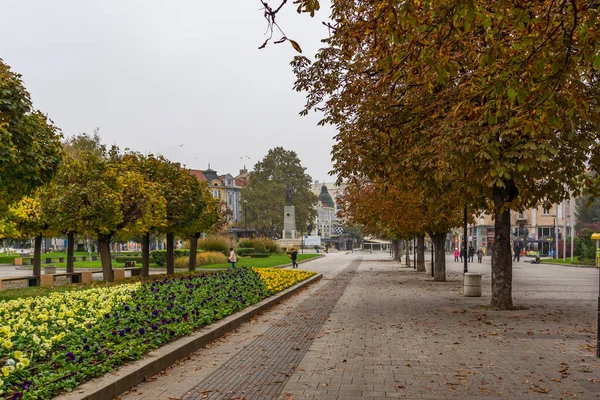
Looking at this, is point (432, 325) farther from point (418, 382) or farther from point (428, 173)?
point (418, 382)

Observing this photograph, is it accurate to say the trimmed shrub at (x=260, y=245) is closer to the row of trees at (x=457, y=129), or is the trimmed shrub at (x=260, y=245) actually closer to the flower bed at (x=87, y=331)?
the row of trees at (x=457, y=129)

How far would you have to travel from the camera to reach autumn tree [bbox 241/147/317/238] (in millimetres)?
107812

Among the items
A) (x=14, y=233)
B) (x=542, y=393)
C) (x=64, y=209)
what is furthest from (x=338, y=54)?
(x=14, y=233)

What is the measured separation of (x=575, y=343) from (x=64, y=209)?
18.1 meters

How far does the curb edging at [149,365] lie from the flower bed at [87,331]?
127mm

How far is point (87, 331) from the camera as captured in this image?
8852 millimetres

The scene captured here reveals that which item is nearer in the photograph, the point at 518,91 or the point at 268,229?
the point at 518,91

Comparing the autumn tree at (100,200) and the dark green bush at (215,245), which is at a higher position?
the autumn tree at (100,200)

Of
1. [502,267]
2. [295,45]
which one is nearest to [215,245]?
[502,267]

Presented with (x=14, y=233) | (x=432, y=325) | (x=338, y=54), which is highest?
(x=338, y=54)

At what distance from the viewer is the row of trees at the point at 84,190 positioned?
50.6 feet

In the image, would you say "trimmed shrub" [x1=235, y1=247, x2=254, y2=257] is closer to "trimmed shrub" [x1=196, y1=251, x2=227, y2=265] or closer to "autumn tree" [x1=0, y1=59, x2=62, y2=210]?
"trimmed shrub" [x1=196, y1=251, x2=227, y2=265]

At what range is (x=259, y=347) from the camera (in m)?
10.6

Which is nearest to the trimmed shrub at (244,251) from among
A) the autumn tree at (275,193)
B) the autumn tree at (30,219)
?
the autumn tree at (30,219)
